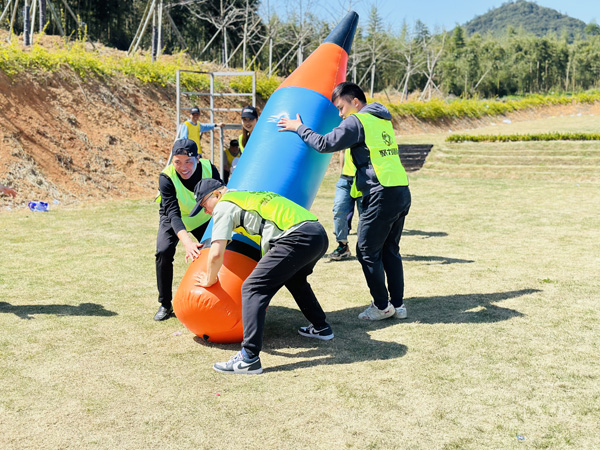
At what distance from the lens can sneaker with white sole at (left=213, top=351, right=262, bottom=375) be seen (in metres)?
4.55

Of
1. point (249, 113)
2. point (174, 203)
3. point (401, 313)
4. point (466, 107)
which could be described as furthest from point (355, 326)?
point (466, 107)

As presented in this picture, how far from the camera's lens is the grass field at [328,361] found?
12.0 ft

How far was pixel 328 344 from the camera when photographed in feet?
17.1

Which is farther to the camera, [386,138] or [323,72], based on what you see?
[323,72]

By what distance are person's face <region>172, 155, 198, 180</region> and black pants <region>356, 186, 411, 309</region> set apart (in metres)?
1.71

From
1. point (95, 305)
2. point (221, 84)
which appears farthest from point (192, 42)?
point (95, 305)

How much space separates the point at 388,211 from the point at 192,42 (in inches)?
1580

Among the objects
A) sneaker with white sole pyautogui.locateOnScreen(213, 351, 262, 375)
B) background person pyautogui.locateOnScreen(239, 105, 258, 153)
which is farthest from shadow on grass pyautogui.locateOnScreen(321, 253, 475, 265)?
sneaker with white sole pyautogui.locateOnScreen(213, 351, 262, 375)

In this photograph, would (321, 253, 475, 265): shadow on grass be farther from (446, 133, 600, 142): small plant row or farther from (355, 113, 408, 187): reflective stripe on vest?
(446, 133, 600, 142): small plant row

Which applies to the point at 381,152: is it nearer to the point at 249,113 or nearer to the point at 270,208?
the point at 270,208

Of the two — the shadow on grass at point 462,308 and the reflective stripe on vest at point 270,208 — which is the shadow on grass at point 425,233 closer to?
the shadow on grass at point 462,308

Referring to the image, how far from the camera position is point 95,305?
6238 mm

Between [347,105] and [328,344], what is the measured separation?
2.29 metres

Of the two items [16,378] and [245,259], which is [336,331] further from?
[16,378]
